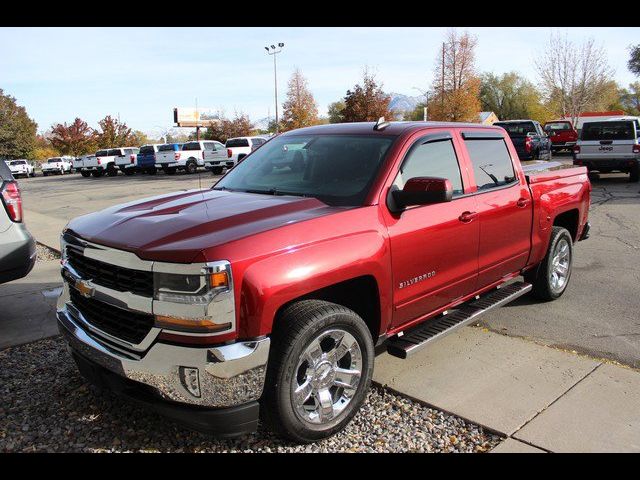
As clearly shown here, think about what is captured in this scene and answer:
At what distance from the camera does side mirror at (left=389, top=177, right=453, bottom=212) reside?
330 cm

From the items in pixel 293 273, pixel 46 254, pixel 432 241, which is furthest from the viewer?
pixel 46 254

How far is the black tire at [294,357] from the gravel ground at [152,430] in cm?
18

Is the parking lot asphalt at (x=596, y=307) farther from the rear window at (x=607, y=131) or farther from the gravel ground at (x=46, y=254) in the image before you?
the rear window at (x=607, y=131)

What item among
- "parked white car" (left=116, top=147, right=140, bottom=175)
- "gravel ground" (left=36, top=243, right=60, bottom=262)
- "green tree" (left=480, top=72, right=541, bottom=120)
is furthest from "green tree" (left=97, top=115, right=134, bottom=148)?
"gravel ground" (left=36, top=243, right=60, bottom=262)

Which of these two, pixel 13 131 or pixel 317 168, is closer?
pixel 317 168

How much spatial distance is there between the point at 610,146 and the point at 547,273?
1231 centimetres

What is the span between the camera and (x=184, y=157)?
99.1ft

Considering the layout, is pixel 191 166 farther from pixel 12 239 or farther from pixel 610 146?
pixel 12 239

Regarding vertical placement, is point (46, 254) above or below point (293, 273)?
below

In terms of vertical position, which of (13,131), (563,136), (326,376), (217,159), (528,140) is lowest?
(326,376)

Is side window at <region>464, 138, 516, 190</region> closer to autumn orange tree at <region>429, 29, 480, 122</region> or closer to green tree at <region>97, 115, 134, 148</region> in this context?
autumn orange tree at <region>429, 29, 480, 122</region>

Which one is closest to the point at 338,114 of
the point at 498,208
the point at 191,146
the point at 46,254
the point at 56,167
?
the point at 191,146
